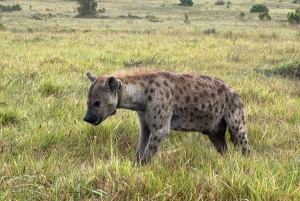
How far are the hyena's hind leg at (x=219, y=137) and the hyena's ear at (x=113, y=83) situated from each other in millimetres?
1339

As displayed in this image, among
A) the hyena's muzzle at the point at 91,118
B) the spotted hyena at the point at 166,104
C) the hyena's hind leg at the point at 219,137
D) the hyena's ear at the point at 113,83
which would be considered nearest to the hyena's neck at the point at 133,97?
the spotted hyena at the point at 166,104

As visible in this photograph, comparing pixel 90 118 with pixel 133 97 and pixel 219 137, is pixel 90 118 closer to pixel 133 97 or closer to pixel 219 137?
pixel 133 97

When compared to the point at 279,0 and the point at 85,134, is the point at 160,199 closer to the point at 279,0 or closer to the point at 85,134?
the point at 85,134

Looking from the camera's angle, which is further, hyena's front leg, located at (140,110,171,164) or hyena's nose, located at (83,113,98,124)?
hyena's front leg, located at (140,110,171,164)

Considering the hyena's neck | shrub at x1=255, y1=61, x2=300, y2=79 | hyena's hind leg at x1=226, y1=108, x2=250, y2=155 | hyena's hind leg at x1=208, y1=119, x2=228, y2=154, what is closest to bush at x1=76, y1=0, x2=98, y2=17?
shrub at x1=255, y1=61, x2=300, y2=79

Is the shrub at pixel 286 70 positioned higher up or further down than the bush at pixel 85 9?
further down

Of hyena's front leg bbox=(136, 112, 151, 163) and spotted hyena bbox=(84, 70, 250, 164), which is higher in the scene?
spotted hyena bbox=(84, 70, 250, 164)

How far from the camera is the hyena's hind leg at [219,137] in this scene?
4566 mm

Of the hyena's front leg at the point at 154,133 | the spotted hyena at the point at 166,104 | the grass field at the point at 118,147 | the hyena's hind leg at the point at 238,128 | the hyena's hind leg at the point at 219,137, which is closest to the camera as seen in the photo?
the grass field at the point at 118,147

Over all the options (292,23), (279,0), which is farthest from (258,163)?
(279,0)

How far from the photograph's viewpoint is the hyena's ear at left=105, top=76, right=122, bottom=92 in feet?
12.2

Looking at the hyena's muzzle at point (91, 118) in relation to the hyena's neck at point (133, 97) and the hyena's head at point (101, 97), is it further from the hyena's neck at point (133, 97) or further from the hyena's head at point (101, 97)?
the hyena's neck at point (133, 97)

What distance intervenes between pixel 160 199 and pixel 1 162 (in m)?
1.60

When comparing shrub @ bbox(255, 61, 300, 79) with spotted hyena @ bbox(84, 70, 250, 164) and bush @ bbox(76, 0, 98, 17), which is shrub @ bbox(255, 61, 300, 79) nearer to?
spotted hyena @ bbox(84, 70, 250, 164)
